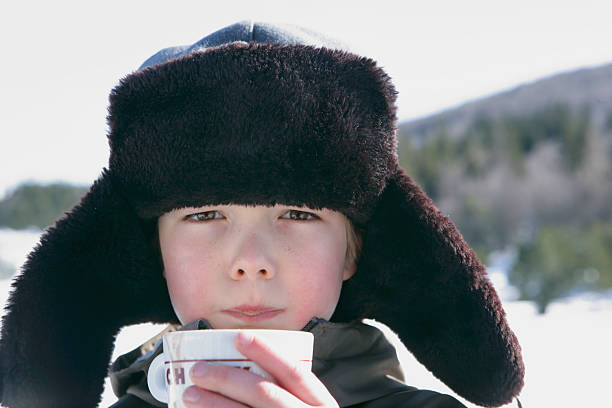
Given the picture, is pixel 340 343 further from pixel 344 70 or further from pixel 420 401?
pixel 344 70

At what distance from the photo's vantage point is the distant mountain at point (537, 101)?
33.3m

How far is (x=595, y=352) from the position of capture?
6.93 feet

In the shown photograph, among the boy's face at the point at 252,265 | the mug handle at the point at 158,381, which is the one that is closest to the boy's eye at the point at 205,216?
the boy's face at the point at 252,265

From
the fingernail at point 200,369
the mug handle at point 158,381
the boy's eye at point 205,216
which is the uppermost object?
the boy's eye at point 205,216

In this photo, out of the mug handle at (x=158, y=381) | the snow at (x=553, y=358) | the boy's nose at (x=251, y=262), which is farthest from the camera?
the snow at (x=553, y=358)

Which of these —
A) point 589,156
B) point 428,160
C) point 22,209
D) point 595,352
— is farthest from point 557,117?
point 595,352

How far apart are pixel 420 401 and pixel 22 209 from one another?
1323 cm

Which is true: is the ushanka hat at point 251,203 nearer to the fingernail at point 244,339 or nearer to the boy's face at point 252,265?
the boy's face at point 252,265

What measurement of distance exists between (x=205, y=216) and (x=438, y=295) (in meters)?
0.56

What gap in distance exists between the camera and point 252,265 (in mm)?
1161

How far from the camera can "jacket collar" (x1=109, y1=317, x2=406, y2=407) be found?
130 centimetres

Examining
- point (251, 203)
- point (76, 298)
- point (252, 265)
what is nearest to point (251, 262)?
point (252, 265)

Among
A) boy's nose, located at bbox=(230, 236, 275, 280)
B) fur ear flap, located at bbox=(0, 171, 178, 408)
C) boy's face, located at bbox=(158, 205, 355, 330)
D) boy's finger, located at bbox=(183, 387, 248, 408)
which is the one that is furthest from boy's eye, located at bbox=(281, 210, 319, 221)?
boy's finger, located at bbox=(183, 387, 248, 408)

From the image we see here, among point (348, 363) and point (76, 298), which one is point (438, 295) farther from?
point (76, 298)
